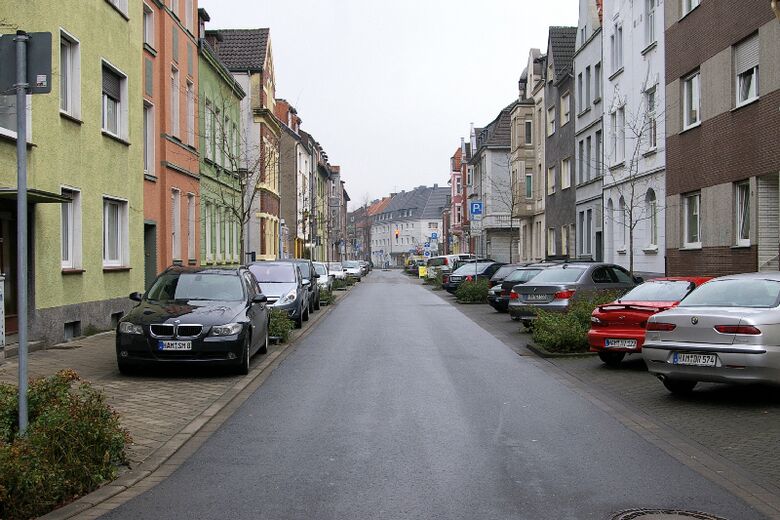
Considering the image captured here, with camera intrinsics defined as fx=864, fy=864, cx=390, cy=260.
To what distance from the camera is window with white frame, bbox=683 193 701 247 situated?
925 inches

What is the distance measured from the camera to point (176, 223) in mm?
26766

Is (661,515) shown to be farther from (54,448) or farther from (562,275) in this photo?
(562,275)

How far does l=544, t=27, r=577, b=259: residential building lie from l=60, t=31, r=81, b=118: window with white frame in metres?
26.5

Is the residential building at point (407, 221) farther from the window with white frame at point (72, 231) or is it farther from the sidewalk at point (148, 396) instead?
the sidewalk at point (148, 396)

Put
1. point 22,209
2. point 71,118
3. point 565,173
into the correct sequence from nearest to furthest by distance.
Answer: point 22,209 < point 71,118 < point 565,173

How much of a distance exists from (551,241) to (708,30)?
78.9 feet

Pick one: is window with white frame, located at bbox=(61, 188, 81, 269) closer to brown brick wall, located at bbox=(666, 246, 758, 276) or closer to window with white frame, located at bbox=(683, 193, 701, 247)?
brown brick wall, located at bbox=(666, 246, 758, 276)

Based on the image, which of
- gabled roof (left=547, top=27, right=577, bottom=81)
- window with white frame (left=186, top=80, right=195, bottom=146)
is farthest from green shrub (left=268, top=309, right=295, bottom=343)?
gabled roof (left=547, top=27, right=577, bottom=81)

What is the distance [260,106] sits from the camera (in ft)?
145

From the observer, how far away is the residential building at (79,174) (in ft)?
49.3

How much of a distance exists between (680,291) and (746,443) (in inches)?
223

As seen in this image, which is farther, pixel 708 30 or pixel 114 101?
pixel 708 30

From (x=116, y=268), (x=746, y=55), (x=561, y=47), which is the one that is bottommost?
(x=116, y=268)

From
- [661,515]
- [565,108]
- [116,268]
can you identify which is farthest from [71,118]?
[565,108]
